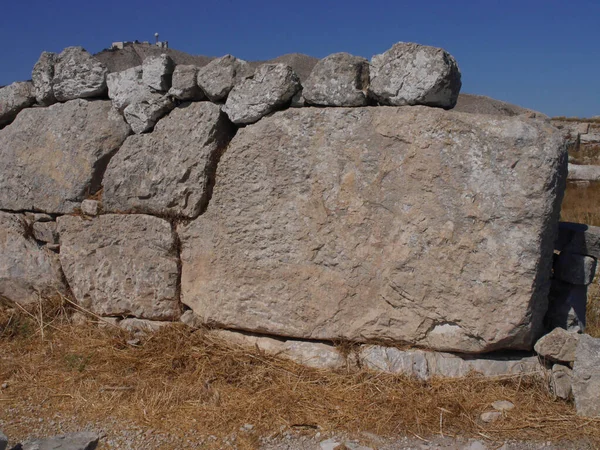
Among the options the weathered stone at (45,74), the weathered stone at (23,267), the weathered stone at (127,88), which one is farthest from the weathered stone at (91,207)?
the weathered stone at (45,74)

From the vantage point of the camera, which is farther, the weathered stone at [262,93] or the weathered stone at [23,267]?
the weathered stone at [23,267]

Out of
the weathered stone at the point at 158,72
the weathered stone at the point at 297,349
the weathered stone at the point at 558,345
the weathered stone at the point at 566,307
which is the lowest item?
the weathered stone at the point at 297,349

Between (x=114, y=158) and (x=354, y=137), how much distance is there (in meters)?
1.68

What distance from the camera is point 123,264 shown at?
13.0ft

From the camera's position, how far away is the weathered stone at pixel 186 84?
3.76 meters

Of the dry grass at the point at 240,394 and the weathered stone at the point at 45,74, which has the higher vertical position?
the weathered stone at the point at 45,74

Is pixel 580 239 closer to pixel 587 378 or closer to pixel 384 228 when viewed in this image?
pixel 587 378

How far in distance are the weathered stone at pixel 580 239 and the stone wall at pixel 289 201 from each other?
0.34m

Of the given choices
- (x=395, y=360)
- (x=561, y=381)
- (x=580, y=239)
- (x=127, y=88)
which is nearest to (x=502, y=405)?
(x=561, y=381)

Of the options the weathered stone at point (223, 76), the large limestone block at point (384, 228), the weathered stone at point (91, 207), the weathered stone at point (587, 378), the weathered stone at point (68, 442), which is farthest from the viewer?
the weathered stone at point (91, 207)

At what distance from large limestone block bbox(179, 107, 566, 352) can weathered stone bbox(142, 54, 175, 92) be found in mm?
664

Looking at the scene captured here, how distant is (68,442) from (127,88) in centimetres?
227

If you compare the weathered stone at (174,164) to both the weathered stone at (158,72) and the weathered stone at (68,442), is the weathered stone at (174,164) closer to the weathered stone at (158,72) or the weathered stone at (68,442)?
the weathered stone at (158,72)

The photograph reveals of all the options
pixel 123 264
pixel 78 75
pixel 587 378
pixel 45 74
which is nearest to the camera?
pixel 587 378
